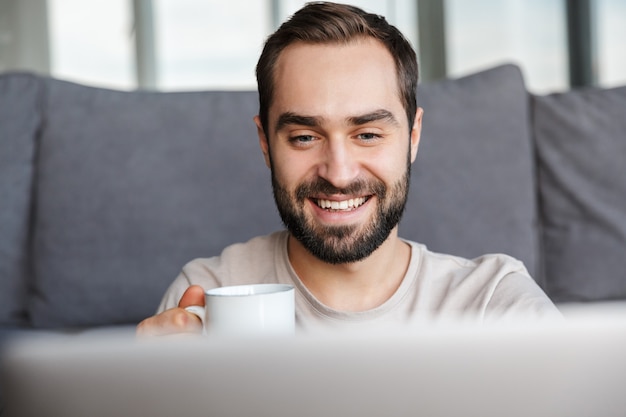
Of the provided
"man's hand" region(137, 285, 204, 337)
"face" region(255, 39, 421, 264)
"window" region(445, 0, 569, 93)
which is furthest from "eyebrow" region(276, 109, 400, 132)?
"window" region(445, 0, 569, 93)

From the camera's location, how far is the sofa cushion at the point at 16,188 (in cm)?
170

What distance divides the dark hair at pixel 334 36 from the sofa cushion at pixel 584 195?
0.59 meters

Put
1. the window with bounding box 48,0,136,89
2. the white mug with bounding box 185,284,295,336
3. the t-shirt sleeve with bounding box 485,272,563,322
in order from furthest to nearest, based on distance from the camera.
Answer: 1. the window with bounding box 48,0,136,89
2. the t-shirt sleeve with bounding box 485,272,563,322
3. the white mug with bounding box 185,284,295,336

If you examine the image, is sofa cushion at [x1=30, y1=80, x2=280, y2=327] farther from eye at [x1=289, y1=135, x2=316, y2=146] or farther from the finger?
the finger

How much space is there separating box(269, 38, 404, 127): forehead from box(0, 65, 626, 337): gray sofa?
18.6 inches

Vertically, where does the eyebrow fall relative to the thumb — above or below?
above

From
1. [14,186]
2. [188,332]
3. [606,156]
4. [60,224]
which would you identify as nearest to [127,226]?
[60,224]

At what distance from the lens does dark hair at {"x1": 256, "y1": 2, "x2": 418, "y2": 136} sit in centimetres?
121

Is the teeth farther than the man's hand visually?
Yes

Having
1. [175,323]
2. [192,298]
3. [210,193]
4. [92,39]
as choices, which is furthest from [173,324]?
[92,39]

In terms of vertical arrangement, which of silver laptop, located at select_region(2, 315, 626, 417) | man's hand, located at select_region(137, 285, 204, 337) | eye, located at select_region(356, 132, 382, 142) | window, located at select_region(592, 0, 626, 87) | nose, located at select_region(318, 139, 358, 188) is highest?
window, located at select_region(592, 0, 626, 87)

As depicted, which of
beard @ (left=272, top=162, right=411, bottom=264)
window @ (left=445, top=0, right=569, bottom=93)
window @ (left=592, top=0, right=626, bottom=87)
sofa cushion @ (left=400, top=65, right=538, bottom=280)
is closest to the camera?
beard @ (left=272, top=162, right=411, bottom=264)

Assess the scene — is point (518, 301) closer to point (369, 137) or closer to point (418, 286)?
point (418, 286)

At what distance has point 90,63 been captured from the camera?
18.2 feet
